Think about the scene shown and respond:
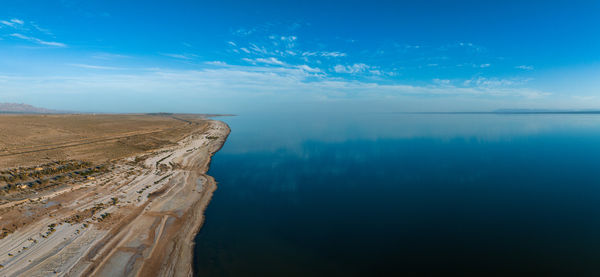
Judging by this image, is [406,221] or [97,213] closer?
[97,213]

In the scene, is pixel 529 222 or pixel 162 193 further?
pixel 162 193

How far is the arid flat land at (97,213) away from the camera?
12.8 metres

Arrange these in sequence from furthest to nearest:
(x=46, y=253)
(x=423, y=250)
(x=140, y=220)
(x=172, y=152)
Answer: (x=172, y=152) → (x=140, y=220) → (x=423, y=250) → (x=46, y=253)

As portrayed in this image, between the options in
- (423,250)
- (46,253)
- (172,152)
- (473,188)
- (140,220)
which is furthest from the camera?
(172,152)

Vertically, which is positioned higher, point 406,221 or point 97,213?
point 97,213

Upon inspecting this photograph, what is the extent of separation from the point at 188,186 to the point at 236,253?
13.7 meters

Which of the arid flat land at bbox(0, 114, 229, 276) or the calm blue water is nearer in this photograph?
the arid flat land at bbox(0, 114, 229, 276)

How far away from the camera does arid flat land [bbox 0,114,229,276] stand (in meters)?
12.8

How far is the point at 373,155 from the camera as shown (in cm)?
4244

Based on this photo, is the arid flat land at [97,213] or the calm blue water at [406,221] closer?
the arid flat land at [97,213]

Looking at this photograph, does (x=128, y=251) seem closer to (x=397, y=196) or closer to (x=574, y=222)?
(x=397, y=196)

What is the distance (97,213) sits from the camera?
1781cm

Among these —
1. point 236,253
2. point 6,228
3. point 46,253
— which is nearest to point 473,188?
point 236,253

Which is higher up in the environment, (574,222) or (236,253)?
(574,222)
